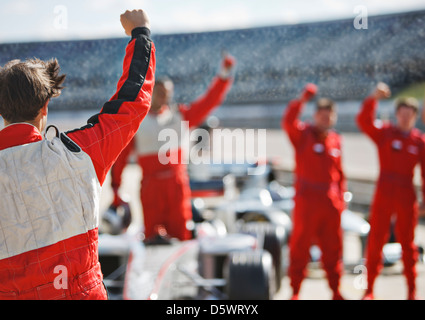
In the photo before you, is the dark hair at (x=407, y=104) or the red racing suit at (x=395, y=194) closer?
the red racing suit at (x=395, y=194)

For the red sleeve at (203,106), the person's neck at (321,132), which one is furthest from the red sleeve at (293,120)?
the red sleeve at (203,106)

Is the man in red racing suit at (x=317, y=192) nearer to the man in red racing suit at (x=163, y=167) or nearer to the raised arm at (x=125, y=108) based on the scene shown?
the man in red racing suit at (x=163, y=167)

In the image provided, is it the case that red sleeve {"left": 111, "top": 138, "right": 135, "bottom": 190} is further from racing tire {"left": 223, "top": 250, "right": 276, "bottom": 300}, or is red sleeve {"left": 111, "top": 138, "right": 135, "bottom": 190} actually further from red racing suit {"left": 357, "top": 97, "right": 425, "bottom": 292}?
red racing suit {"left": 357, "top": 97, "right": 425, "bottom": 292}

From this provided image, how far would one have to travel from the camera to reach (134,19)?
145cm

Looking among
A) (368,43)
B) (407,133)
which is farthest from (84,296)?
(407,133)

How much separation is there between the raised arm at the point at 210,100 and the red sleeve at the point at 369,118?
1006 millimetres

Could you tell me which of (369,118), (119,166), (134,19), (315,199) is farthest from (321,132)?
(134,19)

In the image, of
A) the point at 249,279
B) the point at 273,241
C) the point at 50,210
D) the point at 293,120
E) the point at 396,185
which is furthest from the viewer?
the point at 273,241

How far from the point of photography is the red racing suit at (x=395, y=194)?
11.5 feet

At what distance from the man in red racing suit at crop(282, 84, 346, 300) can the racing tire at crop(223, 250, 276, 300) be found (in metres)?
0.74

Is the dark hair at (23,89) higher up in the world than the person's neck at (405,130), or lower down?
Answer: higher up

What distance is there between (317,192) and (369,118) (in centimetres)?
66

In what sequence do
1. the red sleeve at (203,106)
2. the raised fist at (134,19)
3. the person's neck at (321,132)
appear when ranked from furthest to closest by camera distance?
the person's neck at (321,132) < the red sleeve at (203,106) < the raised fist at (134,19)

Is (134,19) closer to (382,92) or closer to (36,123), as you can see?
(36,123)
